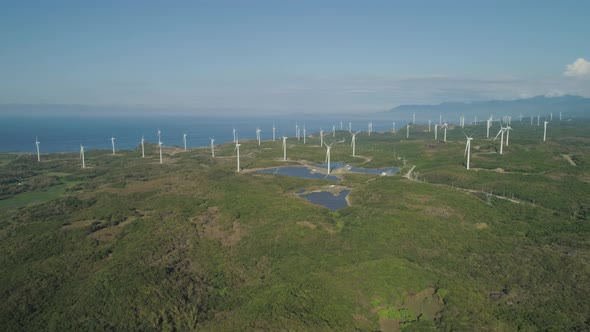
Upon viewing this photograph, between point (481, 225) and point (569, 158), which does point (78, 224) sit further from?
point (569, 158)

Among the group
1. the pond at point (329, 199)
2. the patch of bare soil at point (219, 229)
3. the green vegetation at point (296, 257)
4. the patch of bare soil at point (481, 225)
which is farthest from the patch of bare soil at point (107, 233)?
the patch of bare soil at point (481, 225)

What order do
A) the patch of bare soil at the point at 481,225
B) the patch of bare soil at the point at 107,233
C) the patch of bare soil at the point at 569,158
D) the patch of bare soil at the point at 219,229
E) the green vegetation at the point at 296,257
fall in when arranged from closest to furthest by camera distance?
1. the green vegetation at the point at 296,257
2. the patch of bare soil at the point at 107,233
3. the patch of bare soil at the point at 219,229
4. the patch of bare soil at the point at 481,225
5. the patch of bare soil at the point at 569,158

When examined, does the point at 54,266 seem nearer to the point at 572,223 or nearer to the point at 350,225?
the point at 350,225

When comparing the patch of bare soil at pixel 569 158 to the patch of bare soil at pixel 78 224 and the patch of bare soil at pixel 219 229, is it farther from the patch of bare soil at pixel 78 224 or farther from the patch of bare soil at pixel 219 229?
the patch of bare soil at pixel 78 224

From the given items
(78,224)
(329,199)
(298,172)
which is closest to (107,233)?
(78,224)

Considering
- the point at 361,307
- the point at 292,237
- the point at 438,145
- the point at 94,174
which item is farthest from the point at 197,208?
the point at 438,145
